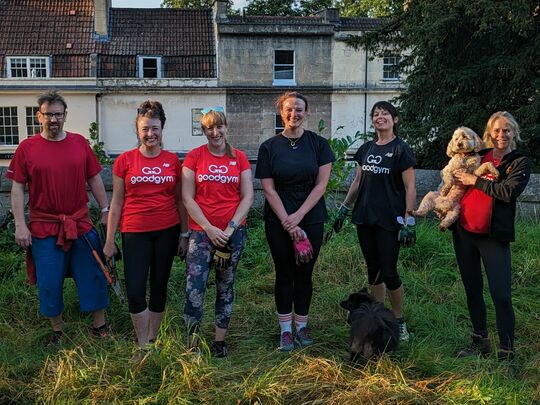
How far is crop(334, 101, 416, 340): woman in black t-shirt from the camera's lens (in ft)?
13.7

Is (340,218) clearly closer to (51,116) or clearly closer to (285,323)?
(285,323)

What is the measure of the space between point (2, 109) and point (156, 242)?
86.4ft

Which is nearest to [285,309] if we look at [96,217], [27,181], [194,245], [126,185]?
Answer: [194,245]

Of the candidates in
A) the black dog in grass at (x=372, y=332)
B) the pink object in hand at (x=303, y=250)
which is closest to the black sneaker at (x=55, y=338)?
the pink object in hand at (x=303, y=250)

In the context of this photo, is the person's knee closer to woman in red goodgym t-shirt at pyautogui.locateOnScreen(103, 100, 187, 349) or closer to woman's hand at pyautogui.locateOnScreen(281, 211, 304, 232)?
woman's hand at pyautogui.locateOnScreen(281, 211, 304, 232)

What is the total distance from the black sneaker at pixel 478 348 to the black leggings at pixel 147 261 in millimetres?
2292

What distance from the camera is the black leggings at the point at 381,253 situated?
4.22 meters

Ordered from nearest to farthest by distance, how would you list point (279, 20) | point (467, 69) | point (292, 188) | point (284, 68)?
point (292, 188), point (467, 69), point (279, 20), point (284, 68)

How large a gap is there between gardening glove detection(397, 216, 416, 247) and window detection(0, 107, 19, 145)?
26379mm

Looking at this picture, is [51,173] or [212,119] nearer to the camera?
[212,119]

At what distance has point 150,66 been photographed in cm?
2800

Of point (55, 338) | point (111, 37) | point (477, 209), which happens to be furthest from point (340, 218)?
point (111, 37)

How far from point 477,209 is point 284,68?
25.7 meters

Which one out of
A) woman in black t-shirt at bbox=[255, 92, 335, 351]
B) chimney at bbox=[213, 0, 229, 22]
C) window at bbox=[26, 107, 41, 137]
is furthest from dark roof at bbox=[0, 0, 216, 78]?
woman in black t-shirt at bbox=[255, 92, 335, 351]
